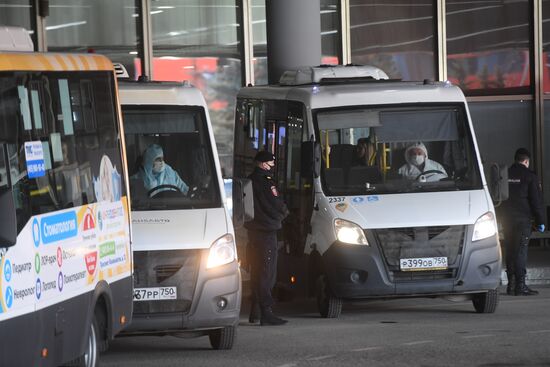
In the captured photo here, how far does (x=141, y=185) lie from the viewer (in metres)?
13.2

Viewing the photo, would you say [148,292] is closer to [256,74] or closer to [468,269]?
[468,269]

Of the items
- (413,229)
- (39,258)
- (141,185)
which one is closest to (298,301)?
(413,229)

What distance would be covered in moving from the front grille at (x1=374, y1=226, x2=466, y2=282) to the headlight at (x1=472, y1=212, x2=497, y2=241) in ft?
0.58

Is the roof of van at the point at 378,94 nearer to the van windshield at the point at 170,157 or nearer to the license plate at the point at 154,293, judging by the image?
the van windshield at the point at 170,157

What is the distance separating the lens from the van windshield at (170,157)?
13180 millimetres

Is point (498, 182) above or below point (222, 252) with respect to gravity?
above

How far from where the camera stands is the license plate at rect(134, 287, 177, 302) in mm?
12477

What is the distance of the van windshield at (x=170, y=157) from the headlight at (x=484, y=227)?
3324mm

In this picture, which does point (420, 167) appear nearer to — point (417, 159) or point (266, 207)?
point (417, 159)

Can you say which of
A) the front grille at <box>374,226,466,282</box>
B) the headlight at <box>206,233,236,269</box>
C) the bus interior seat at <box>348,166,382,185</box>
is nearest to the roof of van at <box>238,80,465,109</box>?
the bus interior seat at <box>348,166,382,185</box>

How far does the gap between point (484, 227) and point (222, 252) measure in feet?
12.3

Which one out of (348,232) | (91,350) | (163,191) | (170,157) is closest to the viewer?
(91,350)

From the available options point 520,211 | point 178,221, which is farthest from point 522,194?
point 178,221

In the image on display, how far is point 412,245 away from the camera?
49.8 feet
